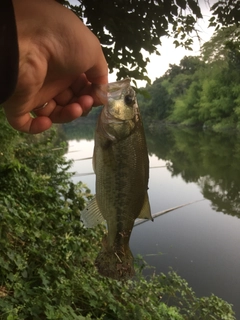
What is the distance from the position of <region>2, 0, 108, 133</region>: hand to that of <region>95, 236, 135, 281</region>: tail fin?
76cm

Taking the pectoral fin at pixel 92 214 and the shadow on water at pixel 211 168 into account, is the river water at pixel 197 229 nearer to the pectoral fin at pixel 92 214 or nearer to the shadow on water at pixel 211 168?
the shadow on water at pixel 211 168

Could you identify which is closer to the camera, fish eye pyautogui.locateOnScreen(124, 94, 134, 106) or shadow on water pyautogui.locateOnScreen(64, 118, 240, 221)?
fish eye pyautogui.locateOnScreen(124, 94, 134, 106)

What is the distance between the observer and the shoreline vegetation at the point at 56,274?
3400 millimetres

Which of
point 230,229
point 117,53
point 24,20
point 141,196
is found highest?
point 117,53

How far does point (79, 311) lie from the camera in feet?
12.1

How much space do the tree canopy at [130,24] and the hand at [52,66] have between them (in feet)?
6.79

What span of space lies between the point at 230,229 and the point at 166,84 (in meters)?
50.5

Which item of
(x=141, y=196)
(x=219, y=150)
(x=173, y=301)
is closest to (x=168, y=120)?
(x=219, y=150)

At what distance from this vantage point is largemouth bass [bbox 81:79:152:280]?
5.76ft

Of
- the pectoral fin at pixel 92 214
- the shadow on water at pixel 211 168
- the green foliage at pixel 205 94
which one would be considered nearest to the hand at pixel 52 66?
the pectoral fin at pixel 92 214

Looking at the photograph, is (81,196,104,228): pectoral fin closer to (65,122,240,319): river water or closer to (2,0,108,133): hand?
(2,0,108,133): hand

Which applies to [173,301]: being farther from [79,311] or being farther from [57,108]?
[57,108]

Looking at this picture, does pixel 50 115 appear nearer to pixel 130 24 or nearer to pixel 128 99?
pixel 128 99

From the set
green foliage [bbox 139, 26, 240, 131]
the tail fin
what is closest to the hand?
the tail fin
